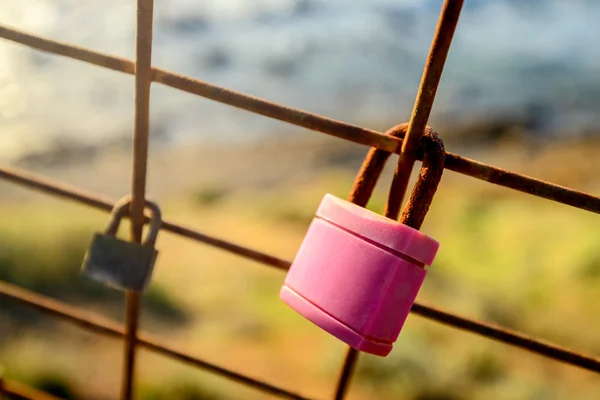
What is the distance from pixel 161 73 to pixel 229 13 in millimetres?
9212

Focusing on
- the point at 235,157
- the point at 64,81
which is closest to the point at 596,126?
the point at 235,157

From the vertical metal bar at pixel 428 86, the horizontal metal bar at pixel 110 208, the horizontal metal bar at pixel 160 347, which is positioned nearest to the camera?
the vertical metal bar at pixel 428 86

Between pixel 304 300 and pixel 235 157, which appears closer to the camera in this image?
pixel 304 300

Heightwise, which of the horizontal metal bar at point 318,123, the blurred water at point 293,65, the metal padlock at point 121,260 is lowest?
the metal padlock at point 121,260

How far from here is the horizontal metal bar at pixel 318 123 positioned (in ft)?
2.43

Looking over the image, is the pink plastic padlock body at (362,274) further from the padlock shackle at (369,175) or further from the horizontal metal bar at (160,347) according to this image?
the horizontal metal bar at (160,347)

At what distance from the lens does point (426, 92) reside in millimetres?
703

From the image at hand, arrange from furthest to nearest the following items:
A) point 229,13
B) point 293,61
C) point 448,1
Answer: point 229,13
point 293,61
point 448,1

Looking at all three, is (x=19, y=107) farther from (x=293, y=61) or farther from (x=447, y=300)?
(x=447, y=300)

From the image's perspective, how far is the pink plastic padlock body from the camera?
2.22 feet

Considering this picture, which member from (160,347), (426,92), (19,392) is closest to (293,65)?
(19,392)

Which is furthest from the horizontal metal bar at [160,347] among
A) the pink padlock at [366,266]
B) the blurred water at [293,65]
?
the blurred water at [293,65]

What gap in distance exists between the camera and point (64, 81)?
22.5ft

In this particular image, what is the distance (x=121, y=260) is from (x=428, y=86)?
1.57ft
